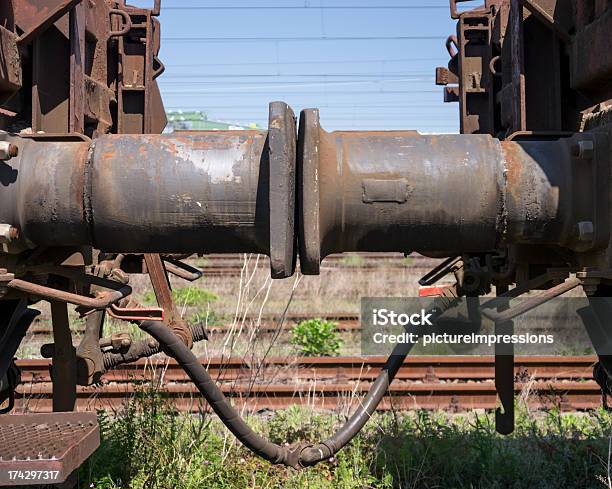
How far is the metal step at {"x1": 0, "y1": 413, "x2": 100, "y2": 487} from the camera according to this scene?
183 cm

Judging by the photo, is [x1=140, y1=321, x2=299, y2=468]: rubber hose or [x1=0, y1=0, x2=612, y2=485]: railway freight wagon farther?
[x1=140, y1=321, x2=299, y2=468]: rubber hose

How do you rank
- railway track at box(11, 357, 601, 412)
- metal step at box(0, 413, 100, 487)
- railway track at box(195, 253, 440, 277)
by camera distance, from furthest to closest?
railway track at box(195, 253, 440, 277) < railway track at box(11, 357, 601, 412) < metal step at box(0, 413, 100, 487)

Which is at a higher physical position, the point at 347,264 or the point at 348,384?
the point at 347,264

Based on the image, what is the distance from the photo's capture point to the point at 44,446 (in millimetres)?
1970

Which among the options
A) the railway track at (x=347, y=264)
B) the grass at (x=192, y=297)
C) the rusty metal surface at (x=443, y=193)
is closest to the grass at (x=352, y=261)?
the railway track at (x=347, y=264)

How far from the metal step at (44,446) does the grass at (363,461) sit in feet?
3.86

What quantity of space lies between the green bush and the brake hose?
4.29m

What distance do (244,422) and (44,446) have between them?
81 cm

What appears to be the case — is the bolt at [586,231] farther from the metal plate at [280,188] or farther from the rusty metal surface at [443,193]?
the metal plate at [280,188]

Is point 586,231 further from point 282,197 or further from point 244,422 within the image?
point 244,422

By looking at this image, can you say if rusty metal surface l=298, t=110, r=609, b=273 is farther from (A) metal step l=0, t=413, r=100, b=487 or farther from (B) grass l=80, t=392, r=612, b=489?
(B) grass l=80, t=392, r=612, b=489

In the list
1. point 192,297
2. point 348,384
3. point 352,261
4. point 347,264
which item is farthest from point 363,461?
point 352,261

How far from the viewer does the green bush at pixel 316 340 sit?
7176 mm

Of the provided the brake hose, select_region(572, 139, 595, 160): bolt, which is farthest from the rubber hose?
select_region(572, 139, 595, 160): bolt
